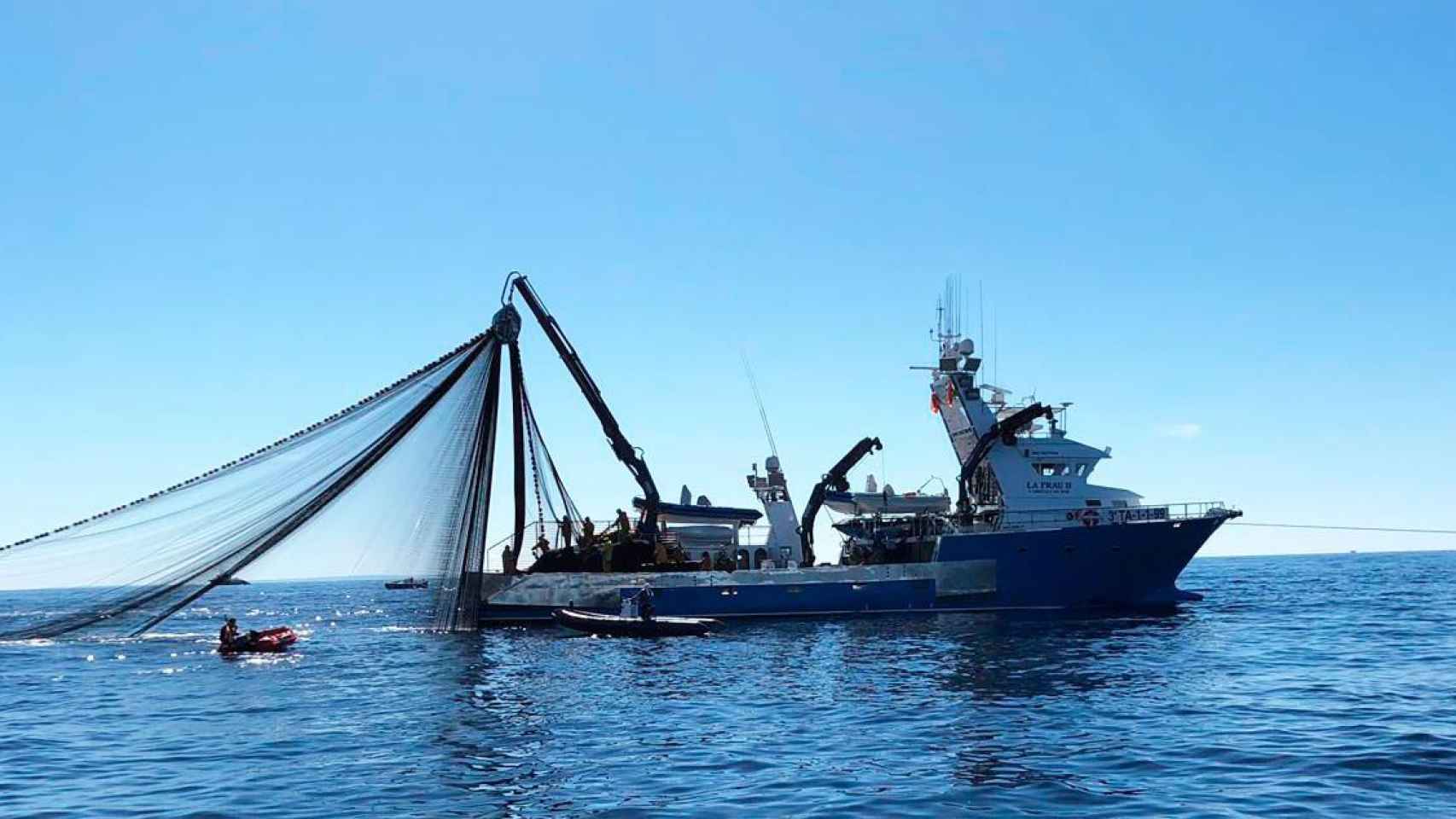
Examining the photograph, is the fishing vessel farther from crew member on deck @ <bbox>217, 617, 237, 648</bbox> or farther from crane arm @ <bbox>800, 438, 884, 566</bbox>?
crew member on deck @ <bbox>217, 617, 237, 648</bbox>

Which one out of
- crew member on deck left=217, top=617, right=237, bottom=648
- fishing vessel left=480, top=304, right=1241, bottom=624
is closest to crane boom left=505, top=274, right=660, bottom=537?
fishing vessel left=480, top=304, right=1241, bottom=624

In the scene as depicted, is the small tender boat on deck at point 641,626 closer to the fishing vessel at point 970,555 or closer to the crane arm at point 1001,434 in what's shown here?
the fishing vessel at point 970,555

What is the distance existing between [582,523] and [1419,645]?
3376cm

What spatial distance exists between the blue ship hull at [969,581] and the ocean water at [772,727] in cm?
440

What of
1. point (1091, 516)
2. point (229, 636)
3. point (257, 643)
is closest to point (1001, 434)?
point (1091, 516)

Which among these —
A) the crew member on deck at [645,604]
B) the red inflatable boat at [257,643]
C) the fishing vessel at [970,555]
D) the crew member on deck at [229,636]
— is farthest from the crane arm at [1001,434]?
the crew member on deck at [229,636]

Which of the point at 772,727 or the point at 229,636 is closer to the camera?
the point at 772,727

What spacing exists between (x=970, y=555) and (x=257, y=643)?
29.9m

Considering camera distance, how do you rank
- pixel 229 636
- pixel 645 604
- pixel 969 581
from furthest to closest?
pixel 969 581, pixel 645 604, pixel 229 636

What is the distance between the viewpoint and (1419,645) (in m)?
38.1

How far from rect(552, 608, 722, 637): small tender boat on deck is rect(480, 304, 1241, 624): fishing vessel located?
2.63 metres

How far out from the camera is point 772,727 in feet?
81.4

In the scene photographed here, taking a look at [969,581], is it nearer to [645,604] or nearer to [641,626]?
[645,604]

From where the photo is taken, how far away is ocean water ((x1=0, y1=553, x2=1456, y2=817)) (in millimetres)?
18422
